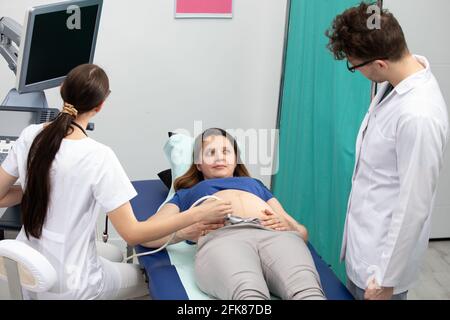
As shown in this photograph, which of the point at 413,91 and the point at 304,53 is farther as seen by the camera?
the point at 304,53

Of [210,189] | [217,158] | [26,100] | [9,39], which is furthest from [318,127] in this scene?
[9,39]

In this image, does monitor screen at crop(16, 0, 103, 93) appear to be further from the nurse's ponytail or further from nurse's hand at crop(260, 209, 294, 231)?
nurse's hand at crop(260, 209, 294, 231)

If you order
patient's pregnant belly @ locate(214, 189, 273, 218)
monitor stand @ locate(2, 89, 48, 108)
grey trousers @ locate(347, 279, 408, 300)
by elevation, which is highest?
monitor stand @ locate(2, 89, 48, 108)

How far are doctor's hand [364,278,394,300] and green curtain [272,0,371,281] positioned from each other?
30.2 inches

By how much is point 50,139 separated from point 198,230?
0.63m

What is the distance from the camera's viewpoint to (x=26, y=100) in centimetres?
246

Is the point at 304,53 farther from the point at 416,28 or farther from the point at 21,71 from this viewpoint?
the point at 21,71

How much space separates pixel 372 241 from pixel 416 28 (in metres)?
1.70

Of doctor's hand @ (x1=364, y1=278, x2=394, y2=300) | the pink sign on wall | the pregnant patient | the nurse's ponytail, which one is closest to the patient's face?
the pregnant patient

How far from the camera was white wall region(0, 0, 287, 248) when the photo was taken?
312 cm

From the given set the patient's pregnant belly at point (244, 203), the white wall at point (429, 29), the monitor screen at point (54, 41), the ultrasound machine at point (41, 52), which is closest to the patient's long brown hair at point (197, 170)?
the patient's pregnant belly at point (244, 203)
